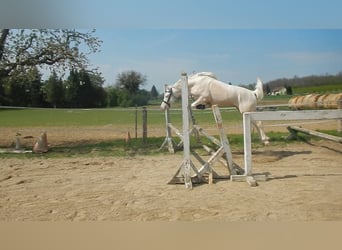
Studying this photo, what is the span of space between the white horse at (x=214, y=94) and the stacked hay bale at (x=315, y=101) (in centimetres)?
22

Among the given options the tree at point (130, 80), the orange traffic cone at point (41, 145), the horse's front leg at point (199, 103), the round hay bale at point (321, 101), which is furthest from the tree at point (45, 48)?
the round hay bale at point (321, 101)

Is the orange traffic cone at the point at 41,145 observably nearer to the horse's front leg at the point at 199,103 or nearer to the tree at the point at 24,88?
the tree at the point at 24,88

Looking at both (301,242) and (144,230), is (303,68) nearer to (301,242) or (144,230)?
(301,242)

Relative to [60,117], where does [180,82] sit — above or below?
above

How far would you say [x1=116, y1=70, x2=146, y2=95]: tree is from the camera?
5.98 feet

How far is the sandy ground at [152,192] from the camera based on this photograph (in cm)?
173

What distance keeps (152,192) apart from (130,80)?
678 millimetres

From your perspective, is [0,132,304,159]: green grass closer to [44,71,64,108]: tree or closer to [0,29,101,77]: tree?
[44,71,64,108]: tree

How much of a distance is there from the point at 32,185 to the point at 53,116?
19.3 inches

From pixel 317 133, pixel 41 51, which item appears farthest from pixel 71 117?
pixel 317 133

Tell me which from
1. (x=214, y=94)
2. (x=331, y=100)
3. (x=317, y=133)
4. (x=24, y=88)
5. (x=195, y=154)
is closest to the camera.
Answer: (x=24, y=88)

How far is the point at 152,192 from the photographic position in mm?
1989

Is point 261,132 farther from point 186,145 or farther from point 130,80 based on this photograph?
point 130,80

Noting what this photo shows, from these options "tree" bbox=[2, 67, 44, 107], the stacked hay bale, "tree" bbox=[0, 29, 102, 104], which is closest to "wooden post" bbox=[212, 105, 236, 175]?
the stacked hay bale
